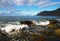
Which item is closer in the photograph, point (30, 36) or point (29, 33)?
point (30, 36)

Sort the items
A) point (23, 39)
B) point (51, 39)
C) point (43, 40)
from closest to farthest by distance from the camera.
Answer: point (43, 40), point (51, 39), point (23, 39)

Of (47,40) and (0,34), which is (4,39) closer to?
(0,34)

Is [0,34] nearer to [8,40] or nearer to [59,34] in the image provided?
[8,40]

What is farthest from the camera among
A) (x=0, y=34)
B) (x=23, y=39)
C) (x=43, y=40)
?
(x=0, y=34)

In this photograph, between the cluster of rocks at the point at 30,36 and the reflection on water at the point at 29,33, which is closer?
the cluster of rocks at the point at 30,36

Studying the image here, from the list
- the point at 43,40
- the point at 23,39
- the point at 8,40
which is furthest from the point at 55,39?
the point at 8,40

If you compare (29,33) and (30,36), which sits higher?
(29,33)

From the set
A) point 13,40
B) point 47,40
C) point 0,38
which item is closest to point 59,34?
point 47,40

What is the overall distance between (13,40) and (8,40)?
1.38ft

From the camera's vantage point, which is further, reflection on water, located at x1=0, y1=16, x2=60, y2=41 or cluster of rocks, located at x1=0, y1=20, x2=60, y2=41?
reflection on water, located at x1=0, y1=16, x2=60, y2=41

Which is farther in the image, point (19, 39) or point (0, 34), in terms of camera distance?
point (0, 34)

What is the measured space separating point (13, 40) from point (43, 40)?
278 centimetres

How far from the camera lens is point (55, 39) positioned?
13547mm

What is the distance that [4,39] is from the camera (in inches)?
Result: 557
